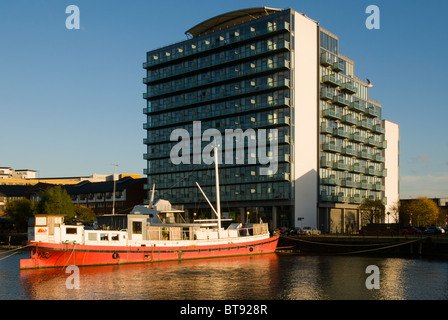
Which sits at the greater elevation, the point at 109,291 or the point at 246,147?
the point at 246,147

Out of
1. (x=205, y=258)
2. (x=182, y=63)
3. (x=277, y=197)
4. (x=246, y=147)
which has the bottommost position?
(x=205, y=258)

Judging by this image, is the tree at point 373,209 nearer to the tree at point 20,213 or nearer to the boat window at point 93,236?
the boat window at point 93,236

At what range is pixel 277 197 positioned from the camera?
357 feet

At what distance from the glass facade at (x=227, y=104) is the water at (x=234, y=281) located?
169 feet

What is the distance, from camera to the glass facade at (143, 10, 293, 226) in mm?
109188

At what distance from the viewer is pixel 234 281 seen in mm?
45344

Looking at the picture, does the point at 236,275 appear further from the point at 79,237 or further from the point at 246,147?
the point at 246,147

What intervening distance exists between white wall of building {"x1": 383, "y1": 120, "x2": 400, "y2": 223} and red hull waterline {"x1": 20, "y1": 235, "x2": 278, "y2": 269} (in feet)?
300

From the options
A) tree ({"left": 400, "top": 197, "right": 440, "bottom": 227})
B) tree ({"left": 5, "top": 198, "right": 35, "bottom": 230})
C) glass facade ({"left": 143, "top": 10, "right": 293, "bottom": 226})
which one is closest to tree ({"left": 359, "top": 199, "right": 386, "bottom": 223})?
tree ({"left": 400, "top": 197, "right": 440, "bottom": 227})

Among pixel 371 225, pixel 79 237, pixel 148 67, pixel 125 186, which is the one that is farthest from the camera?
pixel 125 186

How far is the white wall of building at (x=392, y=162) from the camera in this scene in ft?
490

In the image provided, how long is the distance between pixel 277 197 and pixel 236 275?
197 ft

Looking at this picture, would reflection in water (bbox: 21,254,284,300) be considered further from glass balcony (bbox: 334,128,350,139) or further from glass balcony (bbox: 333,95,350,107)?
glass balcony (bbox: 333,95,350,107)
